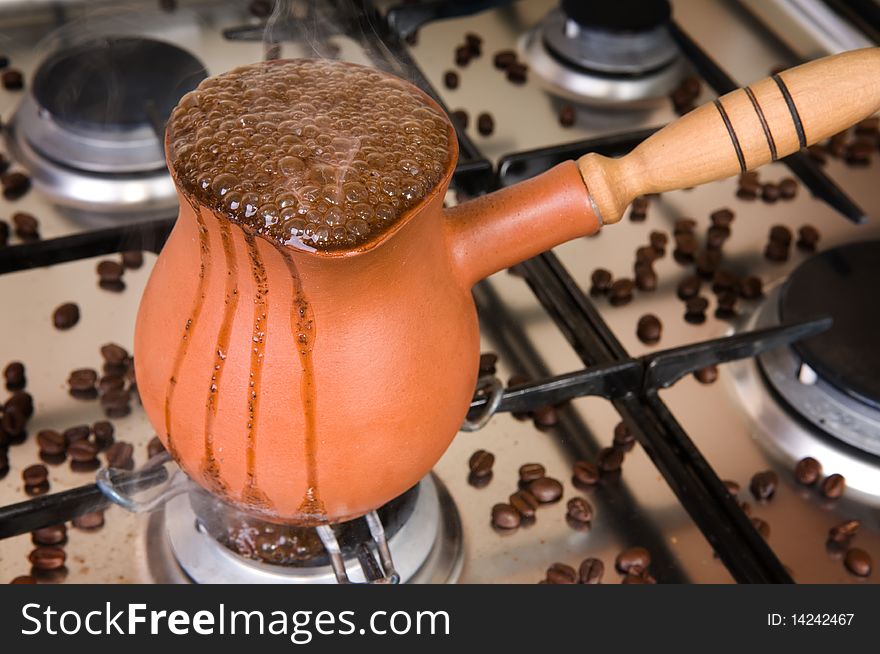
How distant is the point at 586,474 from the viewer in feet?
2.39

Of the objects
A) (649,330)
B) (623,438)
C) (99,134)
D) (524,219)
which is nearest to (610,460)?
(623,438)

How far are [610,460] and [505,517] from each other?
3.2 inches

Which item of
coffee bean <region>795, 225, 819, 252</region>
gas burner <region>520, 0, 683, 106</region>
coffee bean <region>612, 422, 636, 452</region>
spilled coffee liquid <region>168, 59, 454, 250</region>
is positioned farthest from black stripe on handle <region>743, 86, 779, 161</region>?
gas burner <region>520, 0, 683, 106</region>

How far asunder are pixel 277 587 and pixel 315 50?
0.94 feet

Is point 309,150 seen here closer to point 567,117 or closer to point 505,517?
point 505,517

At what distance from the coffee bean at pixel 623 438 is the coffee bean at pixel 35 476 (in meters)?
0.34

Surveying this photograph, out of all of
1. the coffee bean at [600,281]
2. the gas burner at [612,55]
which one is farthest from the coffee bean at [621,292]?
the gas burner at [612,55]

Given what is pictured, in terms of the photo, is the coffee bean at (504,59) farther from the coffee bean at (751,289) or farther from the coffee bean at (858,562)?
the coffee bean at (858,562)

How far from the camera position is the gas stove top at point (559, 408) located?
2.23 feet

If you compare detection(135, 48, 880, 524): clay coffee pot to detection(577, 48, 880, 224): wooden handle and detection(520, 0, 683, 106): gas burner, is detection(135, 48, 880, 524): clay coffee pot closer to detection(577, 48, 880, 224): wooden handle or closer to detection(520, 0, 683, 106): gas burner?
detection(577, 48, 880, 224): wooden handle

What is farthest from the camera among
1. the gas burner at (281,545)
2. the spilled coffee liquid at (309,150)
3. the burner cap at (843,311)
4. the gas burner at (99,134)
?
the gas burner at (99,134)

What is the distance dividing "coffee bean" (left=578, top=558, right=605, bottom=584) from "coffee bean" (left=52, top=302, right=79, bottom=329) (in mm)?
374

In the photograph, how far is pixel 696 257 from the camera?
89 cm

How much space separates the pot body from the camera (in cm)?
51
